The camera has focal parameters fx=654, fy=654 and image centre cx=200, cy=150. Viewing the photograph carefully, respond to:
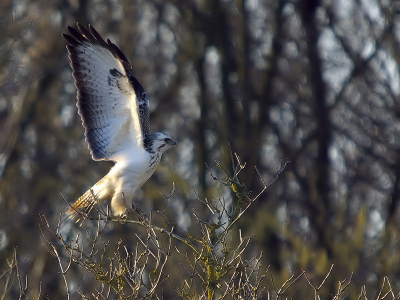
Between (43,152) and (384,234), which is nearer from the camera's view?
(384,234)

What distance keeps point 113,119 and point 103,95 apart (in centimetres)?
27

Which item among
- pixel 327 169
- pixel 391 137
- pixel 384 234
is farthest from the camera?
pixel 327 169

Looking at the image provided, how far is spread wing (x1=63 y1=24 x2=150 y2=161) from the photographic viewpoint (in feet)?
20.7

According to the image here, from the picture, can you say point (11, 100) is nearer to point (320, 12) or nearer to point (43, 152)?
point (43, 152)

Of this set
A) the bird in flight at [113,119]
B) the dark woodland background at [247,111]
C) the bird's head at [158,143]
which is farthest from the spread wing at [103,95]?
the dark woodland background at [247,111]

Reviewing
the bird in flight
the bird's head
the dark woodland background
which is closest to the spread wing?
the bird in flight

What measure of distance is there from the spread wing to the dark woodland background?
6.17 m

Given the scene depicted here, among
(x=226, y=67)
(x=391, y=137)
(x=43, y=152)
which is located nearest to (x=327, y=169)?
(x=391, y=137)

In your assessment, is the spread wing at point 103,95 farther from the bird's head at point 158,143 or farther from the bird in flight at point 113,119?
the bird's head at point 158,143

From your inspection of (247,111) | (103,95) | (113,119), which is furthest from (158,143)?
(247,111)

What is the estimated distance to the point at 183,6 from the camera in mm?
14828

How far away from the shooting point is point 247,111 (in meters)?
14.3

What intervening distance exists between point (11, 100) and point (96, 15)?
278cm

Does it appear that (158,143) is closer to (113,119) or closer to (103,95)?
(113,119)
